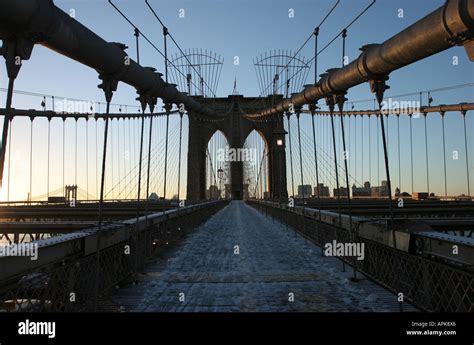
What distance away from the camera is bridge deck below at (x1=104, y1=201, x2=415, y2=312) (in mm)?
5688

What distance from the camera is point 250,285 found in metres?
6.95

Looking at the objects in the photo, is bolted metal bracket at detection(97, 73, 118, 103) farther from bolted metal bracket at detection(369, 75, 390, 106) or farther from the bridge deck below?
bolted metal bracket at detection(369, 75, 390, 106)

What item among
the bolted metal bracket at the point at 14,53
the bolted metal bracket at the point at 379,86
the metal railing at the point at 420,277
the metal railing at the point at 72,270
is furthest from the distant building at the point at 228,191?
the bolted metal bracket at the point at 14,53

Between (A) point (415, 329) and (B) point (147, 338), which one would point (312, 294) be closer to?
(A) point (415, 329)

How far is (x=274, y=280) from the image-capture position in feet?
24.1

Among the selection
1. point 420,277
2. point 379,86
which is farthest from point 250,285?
point 379,86

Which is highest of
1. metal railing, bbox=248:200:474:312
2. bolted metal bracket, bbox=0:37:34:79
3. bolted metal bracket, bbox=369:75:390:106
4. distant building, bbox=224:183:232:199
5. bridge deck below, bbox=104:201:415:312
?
bolted metal bracket, bbox=369:75:390:106

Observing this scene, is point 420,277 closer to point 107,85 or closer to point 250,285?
point 250,285

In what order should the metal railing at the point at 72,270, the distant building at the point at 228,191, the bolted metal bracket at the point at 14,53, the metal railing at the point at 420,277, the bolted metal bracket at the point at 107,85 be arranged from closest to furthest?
the bolted metal bracket at the point at 14,53, the metal railing at the point at 72,270, the metal railing at the point at 420,277, the bolted metal bracket at the point at 107,85, the distant building at the point at 228,191

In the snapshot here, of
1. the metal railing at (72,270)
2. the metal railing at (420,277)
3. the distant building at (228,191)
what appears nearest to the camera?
the metal railing at (72,270)

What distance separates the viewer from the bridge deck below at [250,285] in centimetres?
569

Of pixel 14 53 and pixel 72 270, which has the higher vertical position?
pixel 14 53

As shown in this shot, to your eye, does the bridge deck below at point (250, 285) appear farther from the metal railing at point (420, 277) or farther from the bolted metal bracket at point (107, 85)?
the bolted metal bracket at point (107, 85)

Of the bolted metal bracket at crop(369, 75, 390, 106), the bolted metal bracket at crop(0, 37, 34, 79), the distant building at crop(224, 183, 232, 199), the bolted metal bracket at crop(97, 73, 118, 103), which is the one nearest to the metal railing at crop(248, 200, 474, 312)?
the bolted metal bracket at crop(369, 75, 390, 106)
